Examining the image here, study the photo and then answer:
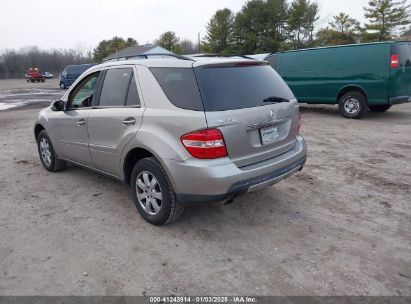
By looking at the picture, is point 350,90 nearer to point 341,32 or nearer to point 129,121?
point 129,121

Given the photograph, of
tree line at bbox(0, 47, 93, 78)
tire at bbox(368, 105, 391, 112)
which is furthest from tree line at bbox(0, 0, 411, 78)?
tree line at bbox(0, 47, 93, 78)

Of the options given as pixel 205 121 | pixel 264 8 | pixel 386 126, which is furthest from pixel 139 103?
pixel 264 8

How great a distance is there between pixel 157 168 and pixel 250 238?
1.15 metres

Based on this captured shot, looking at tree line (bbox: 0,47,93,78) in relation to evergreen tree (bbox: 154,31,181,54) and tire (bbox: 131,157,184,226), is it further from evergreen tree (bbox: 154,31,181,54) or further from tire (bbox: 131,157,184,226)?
tire (bbox: 131,157,184,226)

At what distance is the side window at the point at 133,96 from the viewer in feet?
12.1

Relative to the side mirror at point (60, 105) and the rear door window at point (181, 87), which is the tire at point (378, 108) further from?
the side mirror at point (60, 105)

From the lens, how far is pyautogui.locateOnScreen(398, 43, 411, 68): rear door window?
8.73 m

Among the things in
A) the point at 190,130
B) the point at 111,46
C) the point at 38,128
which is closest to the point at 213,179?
the point at 190,130

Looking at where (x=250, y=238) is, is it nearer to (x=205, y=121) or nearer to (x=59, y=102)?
(x=205, y=121)

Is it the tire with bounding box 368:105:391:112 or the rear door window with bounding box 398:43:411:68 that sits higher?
the rear door window with bounding box 398:43:411:68

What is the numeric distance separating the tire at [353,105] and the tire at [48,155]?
7683 mm

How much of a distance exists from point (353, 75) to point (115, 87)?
746 centimetres

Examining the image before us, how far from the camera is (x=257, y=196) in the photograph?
4.43 meters

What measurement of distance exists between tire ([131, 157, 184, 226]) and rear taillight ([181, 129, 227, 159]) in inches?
18.2
